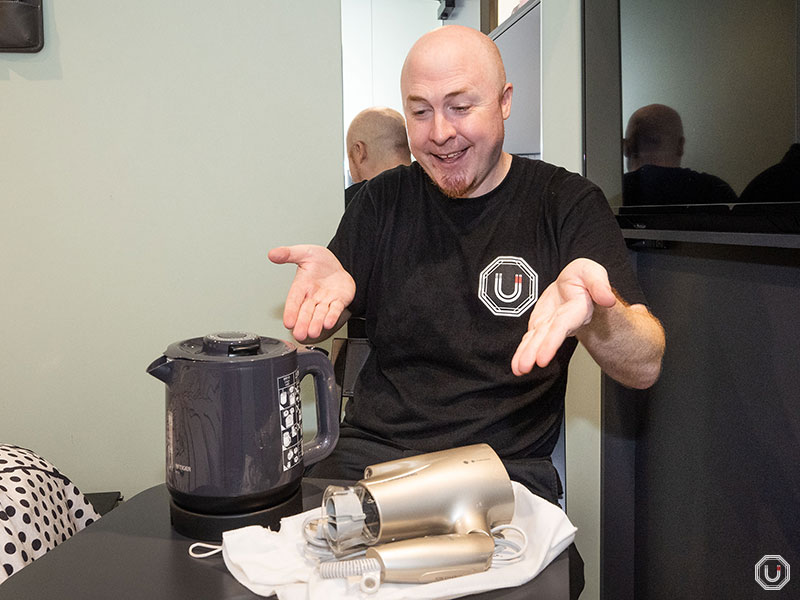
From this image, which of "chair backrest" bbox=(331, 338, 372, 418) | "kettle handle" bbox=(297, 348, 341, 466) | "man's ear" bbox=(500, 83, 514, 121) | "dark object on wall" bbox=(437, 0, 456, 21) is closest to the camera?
"kettle handle" bbox=(297, 348, 341, 466)

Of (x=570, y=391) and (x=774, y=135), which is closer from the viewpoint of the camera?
(x=774, y=135)

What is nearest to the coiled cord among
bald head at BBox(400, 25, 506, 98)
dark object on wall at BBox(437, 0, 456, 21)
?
bald head at BBox(400, 25, 506, 98)

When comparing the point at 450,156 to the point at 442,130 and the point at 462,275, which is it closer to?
the point at 442,130

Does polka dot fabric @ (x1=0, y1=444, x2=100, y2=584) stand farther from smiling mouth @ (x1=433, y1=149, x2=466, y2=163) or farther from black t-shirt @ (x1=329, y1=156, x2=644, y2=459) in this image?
smiling mouth @ (x1=433, y1=149, x2=466, y2=163)

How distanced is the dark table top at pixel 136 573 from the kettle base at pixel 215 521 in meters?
0.01

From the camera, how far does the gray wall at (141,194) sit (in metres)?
1.70

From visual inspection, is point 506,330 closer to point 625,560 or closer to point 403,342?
point 403,342

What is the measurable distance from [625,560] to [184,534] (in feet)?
4.13

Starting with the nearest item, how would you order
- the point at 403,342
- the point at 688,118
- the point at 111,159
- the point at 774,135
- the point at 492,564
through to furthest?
the point at 492,564, the point at 774,135, the point at 688,118, the point at 403,342, the point at 111,159

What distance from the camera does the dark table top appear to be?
0.67m

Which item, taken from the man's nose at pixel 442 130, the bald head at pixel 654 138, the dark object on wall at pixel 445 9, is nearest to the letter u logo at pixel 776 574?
the bald head at pixel 654 138

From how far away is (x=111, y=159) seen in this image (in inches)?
67.8

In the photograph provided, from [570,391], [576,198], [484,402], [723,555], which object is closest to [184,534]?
[484,402]

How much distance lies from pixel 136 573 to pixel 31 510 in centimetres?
54
